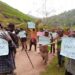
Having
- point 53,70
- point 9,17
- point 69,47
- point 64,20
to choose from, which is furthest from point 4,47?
point 64,20

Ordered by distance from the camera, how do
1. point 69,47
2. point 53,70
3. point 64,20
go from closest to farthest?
point 69,47 < point 53,70 < point 64,20

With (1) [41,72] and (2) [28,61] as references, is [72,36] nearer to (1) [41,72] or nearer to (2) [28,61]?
(1) [41,72]

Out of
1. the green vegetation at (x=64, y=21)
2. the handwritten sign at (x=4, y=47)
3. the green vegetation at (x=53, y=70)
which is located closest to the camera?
the handwritten sign at (x=4, y=47)

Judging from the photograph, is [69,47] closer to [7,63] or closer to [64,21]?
[7,63]

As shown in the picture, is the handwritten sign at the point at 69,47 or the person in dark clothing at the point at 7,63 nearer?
the person in dark clothing at the point at 7,63

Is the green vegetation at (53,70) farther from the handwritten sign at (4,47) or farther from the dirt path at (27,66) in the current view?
the handwritten sign at (4,47)

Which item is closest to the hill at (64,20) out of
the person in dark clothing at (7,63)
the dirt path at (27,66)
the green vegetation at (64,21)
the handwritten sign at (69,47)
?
the green vegetation at (64,21)

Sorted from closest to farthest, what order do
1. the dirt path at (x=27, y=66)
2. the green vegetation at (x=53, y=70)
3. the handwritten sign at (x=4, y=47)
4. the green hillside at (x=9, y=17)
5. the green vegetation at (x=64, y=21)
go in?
the handwritten sign at (x=4, y=47), the green vegetation at (x=53, y=70), the dirt path at (x=27, y=66), the green hillside at (x=9, y=17), the green vegetation at (x=64, y=21)

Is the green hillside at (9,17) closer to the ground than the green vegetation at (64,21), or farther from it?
farther from it

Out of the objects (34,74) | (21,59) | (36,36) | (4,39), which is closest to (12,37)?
(4,39)

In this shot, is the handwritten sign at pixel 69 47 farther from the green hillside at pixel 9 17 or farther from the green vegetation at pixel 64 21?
the green vegetation at pixel 64 21

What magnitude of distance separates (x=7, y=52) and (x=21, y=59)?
7513 mm

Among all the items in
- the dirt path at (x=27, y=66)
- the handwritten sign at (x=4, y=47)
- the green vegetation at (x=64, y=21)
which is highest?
the handwritten sign at (x=4, y=47)

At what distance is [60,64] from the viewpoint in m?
14.9
